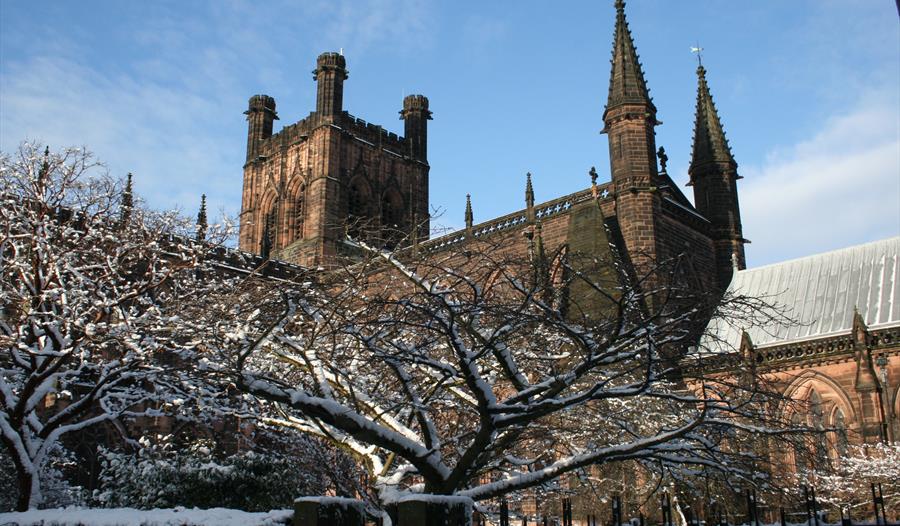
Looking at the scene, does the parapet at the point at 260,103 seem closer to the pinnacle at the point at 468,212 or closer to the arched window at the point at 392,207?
the arched window at the point at 392,207

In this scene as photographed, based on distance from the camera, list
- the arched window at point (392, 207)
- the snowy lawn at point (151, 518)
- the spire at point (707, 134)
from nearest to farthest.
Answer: the snowy lawn at point (151, 518)
the spire at point (707, 134)
the arched window at point (392, 207)

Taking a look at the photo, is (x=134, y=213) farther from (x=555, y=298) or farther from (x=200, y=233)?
(x=555, y=298)

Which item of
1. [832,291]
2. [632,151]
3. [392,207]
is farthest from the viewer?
[392,207]

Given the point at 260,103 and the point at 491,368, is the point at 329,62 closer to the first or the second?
the point at 260,103

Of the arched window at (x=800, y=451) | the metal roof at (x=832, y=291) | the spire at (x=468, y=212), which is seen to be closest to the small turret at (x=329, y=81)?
the spire at (x=468, y=212)

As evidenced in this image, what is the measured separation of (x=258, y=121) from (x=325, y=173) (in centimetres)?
935

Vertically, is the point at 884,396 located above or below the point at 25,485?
above

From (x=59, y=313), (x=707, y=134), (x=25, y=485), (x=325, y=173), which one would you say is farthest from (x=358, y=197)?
(x=25, y=485)

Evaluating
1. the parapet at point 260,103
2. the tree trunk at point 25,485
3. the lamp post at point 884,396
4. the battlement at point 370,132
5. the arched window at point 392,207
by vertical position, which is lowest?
the tree trunk at point 25,485

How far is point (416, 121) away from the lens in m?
47.8

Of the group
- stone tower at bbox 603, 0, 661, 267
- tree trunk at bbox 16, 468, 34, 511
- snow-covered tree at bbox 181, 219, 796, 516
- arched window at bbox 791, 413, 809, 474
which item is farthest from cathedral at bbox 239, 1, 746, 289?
snow-covered tree at bbox 181, 219, 796, 516

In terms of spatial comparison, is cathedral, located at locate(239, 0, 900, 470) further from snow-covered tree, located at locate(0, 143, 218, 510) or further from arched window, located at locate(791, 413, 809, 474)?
snow-covered tree, located at locate(0, 143, 218, 510)

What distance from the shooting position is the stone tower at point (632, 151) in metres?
27.6

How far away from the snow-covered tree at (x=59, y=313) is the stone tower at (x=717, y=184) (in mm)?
21739
